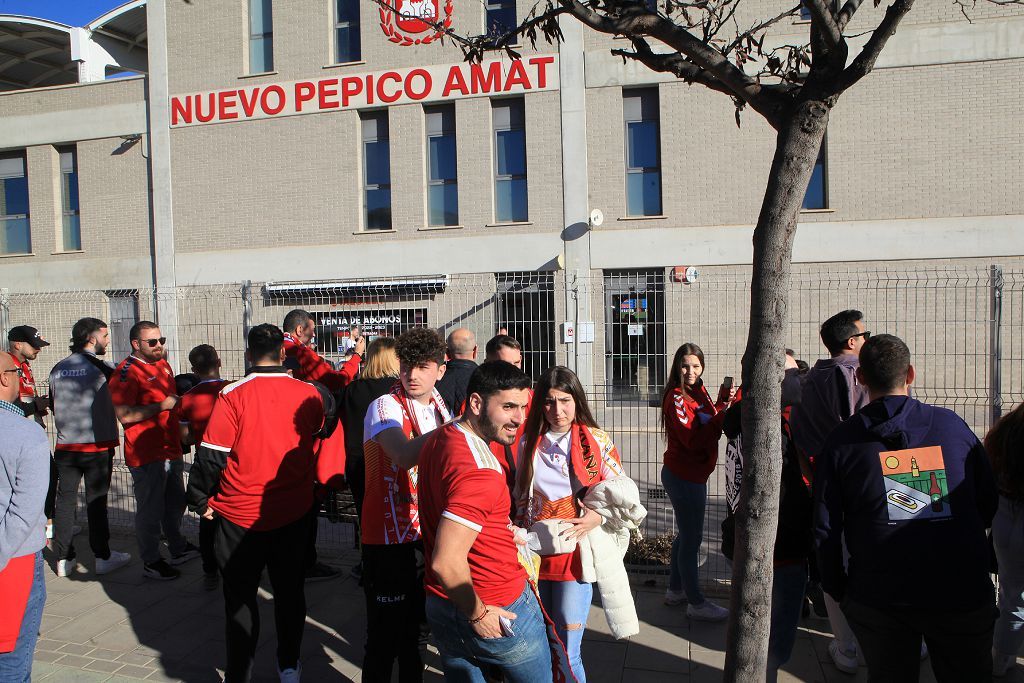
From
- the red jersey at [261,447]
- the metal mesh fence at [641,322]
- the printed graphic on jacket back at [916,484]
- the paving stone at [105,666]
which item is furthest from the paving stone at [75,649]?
the printed graphic on jacket back at [916,484]

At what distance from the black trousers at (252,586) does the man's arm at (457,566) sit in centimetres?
181

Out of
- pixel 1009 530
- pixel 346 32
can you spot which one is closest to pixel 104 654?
pixel 1009 530

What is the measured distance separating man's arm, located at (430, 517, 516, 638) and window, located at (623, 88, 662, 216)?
473 inches

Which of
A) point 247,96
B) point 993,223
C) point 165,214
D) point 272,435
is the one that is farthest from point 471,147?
point 272,435

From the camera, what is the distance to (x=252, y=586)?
3.70 metres

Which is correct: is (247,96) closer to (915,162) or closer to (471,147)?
(471,147)

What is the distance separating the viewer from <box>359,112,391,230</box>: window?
14.6 metres

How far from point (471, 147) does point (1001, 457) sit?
11912 millimetres

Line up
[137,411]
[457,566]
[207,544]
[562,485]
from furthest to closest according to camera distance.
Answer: [137,411] < [207,544] < [562,485] < [457,566]

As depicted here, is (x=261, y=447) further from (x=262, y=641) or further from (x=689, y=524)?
(x=689, y=524)

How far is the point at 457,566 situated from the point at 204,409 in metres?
3.21

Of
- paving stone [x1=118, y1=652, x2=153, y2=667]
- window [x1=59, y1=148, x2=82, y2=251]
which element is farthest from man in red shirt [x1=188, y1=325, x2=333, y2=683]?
window [x1=59, y1=148, x2=82, y2=251]

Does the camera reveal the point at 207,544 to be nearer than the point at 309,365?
Yes

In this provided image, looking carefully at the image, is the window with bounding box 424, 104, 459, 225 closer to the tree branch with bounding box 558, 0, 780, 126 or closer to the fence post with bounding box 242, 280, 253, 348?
the fence post with bounding box 242, 280, 253, 348
